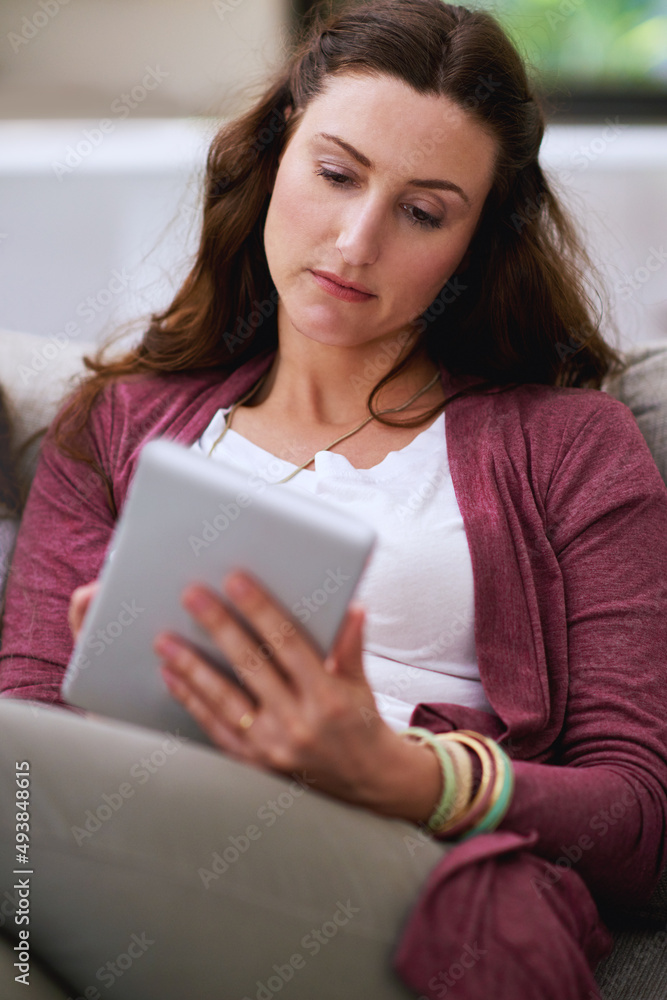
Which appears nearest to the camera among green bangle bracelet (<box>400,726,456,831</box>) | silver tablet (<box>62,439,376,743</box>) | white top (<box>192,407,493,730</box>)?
silver tablet (<box>62,439,376,743</box>)

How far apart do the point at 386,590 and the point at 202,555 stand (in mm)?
368

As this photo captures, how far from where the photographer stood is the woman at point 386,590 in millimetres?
664

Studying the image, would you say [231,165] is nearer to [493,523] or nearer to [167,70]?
[493,523]

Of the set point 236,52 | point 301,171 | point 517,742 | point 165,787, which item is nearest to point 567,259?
point 301,171

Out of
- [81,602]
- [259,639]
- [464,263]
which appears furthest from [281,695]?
[464,263]

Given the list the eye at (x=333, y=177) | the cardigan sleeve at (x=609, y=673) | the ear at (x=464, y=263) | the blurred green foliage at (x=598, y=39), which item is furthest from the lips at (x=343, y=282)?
the blurred green foliage at (x=598, y=39)

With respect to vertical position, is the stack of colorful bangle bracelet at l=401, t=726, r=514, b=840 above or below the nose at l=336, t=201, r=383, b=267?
below

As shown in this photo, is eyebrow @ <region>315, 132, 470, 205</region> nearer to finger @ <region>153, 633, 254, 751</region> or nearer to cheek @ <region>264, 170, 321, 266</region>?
cheek @ <region>264, 170, 321, 266</region>

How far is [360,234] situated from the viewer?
1.02 m

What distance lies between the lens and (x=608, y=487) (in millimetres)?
994

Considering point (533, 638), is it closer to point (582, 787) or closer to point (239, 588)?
point (582, 787)

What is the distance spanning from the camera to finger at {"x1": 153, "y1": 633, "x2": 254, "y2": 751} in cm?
67

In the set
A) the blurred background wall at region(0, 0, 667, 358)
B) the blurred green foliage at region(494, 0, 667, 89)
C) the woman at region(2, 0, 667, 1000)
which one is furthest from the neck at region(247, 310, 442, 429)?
the blurred green foliage at region(494, 0, 667, 89)

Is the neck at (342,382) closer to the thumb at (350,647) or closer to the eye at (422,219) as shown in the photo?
the eye at (422,219)
